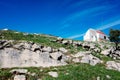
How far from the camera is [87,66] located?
41.2 metres

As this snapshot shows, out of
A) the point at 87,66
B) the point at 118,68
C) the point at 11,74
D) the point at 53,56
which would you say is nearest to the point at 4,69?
the point at 11,74

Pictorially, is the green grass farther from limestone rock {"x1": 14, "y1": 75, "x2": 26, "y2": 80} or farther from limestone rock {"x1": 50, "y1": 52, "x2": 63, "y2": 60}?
limestone rock {"x1": 50, "y1": 52, "x2": 63, "y2": 60}

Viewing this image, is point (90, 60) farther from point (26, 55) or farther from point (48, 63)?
point (26, 55)

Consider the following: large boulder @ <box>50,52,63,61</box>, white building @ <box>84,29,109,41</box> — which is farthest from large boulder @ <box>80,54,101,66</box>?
white building @ <box>84,29,109,41</box>

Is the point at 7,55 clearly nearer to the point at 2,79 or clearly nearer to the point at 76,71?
the point at 2,79

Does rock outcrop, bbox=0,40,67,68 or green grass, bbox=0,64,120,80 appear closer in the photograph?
green grass, bbox=0,64,120,80

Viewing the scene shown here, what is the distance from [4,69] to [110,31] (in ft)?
137

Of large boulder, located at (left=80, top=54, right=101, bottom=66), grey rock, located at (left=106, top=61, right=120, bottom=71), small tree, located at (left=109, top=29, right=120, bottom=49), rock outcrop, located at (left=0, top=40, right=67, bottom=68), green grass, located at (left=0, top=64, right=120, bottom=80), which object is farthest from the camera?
small tree, located at (left=109, top=29, right=120, bottom=49)

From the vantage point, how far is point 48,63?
41.4 metres

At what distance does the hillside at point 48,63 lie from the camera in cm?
3550

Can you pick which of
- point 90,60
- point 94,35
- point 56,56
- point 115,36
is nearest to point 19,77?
point 56,56

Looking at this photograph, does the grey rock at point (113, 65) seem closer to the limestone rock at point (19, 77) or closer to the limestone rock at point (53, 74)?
the limestone rock at point (53, 74)

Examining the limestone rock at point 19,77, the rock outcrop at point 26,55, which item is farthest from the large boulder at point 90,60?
the limestone rock at point 19,77

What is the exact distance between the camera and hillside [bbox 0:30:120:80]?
116 feet
